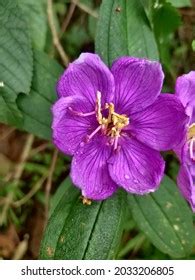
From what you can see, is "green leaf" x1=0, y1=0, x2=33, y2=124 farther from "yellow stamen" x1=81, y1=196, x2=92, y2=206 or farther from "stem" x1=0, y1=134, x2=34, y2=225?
"stem" x1=0, y1=134, x2=34, y2=225

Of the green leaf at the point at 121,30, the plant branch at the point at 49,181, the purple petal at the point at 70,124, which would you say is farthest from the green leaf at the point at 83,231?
the plant branch at the point at 49,181

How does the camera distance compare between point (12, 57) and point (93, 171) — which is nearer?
point (93, 171)

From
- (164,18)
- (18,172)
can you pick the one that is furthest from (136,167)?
(18,172)

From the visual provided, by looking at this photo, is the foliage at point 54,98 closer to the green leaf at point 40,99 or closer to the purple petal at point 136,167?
the green leaf at point 40,99

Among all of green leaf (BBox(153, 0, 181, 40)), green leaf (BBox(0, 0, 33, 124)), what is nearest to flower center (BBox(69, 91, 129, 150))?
green leaf (BBox(0, 0, 33, 124))

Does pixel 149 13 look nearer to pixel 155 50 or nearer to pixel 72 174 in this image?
pixel 155 50

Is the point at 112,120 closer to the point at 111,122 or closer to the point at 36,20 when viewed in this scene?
the point at 111,122

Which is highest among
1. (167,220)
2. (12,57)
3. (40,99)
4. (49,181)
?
(12,57)
